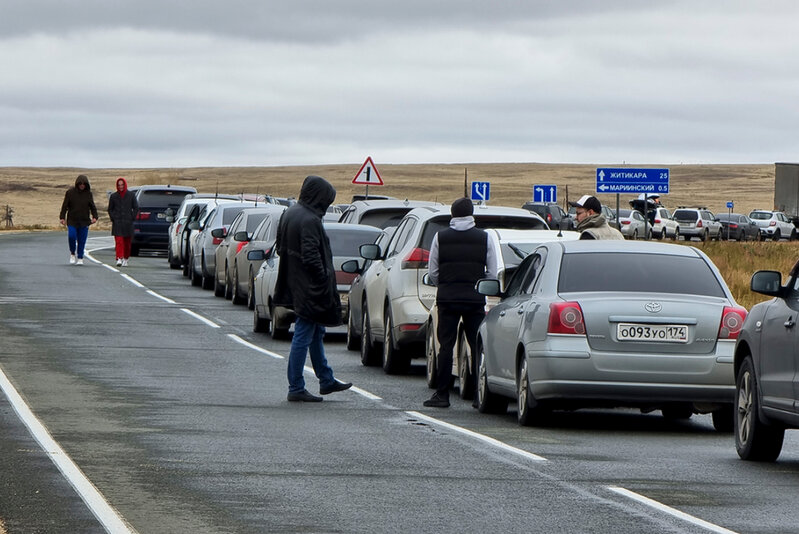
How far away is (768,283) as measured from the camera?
10820 millimetres

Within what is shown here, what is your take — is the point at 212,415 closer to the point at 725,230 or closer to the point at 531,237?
the point at 531,237

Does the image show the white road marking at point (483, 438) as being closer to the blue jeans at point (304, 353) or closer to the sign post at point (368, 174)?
the blue jeans at point (304, 353)

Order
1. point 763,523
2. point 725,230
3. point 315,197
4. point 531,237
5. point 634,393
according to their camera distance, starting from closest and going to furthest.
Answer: point 763,523, point 634,393, point 315,197, point 531,237, point 725,230

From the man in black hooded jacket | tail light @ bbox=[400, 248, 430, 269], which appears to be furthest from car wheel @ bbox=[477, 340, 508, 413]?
tail light @ bbox=[400, 248, 430, 269]

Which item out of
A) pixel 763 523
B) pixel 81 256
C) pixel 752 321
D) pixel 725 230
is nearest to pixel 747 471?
pixel 752 321

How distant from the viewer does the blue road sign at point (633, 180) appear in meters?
37.5

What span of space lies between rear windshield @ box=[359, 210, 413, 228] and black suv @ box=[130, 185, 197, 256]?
2091 cm

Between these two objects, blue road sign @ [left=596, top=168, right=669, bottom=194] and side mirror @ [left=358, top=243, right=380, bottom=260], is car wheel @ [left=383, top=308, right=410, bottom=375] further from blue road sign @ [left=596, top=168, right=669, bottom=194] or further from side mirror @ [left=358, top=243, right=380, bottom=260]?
blue road sign @ [left=596, top=168, right=669, bottom=194]

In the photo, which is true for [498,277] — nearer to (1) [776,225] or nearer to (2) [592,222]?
(2) [592,222]

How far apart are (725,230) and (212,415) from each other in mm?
76957

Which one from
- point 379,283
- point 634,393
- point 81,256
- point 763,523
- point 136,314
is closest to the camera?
point 763,523

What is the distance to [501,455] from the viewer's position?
432 inches

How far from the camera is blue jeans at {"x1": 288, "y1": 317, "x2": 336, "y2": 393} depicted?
14.3 meters

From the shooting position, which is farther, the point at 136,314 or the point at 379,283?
the point at 136,314
